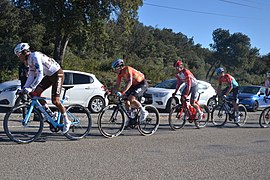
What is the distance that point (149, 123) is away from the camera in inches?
342

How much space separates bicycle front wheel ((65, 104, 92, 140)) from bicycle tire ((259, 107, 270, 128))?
6.48 metres

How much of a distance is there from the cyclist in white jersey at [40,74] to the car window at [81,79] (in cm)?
549

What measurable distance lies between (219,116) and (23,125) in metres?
6.58

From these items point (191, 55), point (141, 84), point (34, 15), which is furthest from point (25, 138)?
point (191, 55)

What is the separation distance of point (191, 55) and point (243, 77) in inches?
836

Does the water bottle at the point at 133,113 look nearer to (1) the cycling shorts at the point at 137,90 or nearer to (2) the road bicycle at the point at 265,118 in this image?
(1) the cycling shorts at the point at 137,90

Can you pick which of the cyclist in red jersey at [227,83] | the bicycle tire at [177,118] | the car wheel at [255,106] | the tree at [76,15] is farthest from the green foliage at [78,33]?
the bicycle tire at [177,118]

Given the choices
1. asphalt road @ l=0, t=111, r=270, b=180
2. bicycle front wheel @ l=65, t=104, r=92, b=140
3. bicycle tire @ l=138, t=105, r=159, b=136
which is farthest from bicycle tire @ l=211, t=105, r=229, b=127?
bicycle front wheel @ l=65, t=104, r=92, b=140

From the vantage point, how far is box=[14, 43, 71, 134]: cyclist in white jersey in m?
6.51

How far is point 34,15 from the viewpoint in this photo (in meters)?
20.0

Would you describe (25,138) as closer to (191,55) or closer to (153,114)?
(153,114)

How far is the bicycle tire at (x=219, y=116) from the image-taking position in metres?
10.9

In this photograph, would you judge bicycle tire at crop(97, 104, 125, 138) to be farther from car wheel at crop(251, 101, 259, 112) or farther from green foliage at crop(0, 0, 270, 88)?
car wheel at crop(251, 101, 259, 112)

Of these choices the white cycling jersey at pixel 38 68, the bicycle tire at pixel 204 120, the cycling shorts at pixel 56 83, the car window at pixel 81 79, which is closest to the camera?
the white cycling jersey at pixel 38 68
